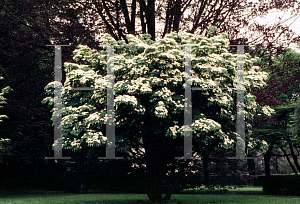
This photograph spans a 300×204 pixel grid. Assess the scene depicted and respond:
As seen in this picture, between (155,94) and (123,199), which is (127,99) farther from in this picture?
(123,199)

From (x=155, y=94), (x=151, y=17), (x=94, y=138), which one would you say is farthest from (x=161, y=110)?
(x=151, y=17)

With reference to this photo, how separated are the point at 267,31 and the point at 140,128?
847 centimetres

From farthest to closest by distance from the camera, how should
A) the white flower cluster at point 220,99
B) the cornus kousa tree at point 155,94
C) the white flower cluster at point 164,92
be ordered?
the white flower cluster at point 220,99 → the cornus kousa tree at point 155,94 → the white flower cluster at point 164,92

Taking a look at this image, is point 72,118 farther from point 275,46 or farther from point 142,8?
point 275,46

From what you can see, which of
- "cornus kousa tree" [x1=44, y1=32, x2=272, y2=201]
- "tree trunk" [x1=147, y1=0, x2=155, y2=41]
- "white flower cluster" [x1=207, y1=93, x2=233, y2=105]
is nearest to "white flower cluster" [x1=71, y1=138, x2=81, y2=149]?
"cornus kousa tree" [x1=44, y1=32, x2=272, y2=201]

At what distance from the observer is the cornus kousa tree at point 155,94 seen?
10.2m

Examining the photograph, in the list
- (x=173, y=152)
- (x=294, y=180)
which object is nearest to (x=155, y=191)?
(x=173, y=152)

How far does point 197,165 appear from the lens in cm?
1423

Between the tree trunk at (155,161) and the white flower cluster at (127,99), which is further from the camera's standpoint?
the tree trunk at (155,161)

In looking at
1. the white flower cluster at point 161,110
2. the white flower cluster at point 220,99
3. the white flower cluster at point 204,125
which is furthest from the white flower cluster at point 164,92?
the white flower cluster at point 220,99

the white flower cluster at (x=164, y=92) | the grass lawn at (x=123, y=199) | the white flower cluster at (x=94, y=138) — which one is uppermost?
the white flower cluster at (x=164, y=92)

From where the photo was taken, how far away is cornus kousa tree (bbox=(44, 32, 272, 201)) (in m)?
10.2

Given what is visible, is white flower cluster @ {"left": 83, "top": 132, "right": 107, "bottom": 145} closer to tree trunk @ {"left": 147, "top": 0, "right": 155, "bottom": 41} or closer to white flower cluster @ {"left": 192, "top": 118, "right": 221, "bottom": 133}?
white flower cluster @ {"left": 192, "top": 118, "right": 221, "bottom": 133}

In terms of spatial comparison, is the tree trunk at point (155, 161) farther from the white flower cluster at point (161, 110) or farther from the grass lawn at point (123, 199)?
the white flower cluster at point (161, 110)
